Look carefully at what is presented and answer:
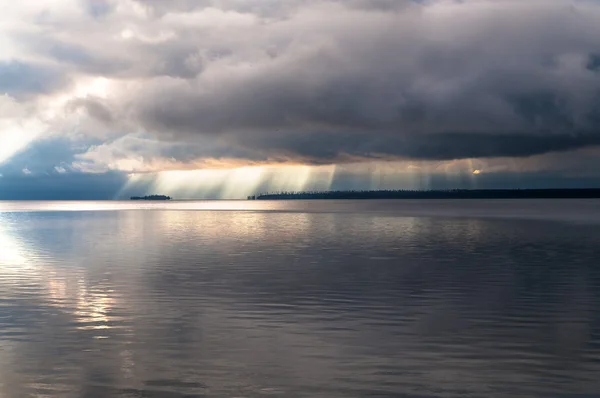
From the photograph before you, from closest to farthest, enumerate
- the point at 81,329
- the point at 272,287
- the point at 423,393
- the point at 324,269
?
the point at 423,393
the point at 81,329
the point at 272,287
the point at 324,269

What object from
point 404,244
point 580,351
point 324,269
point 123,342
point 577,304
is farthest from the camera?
point 404,244

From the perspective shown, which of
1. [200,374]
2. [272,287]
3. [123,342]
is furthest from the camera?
[272,287]

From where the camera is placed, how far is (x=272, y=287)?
41.0 m

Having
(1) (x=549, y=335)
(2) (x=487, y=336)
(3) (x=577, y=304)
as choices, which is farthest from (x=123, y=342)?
(3) (x=577, y=304)

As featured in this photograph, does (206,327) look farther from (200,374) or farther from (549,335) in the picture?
(549,335)

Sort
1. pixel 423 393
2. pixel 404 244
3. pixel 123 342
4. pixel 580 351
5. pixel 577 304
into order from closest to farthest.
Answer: pixel 423 393 → pixel 580 351 → pixel 123 342 → pixel 577 304 → pixel 404 244

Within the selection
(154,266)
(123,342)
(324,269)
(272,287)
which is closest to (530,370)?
(123,342)

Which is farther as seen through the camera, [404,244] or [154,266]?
[404,244]

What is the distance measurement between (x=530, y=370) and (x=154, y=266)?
128 ft

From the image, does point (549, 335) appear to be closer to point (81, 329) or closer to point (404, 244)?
point (81, 329)

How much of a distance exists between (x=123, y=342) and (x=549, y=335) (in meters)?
16.2

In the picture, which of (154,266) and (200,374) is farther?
(154,266)

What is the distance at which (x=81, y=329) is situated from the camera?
2781 cm

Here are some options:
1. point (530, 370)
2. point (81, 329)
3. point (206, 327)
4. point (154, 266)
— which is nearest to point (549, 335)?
point (530, 370)
